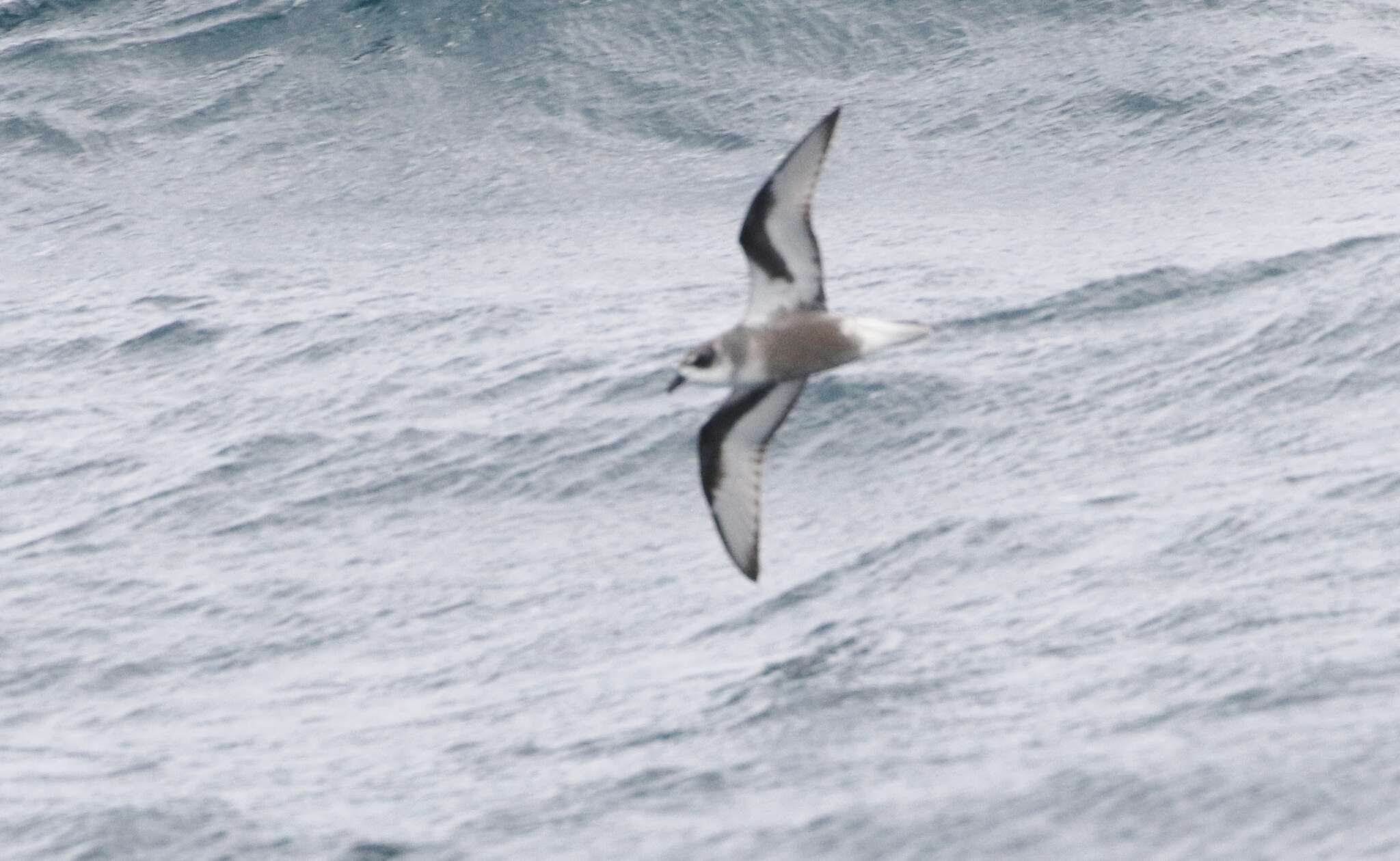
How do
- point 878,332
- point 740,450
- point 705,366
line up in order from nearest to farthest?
point 878,332, point 705,366, point 740,450

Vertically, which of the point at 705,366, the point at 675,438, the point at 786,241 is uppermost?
the point at 786,241

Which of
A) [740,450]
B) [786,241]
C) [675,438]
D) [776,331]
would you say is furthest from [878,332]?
[675,438]

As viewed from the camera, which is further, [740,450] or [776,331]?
[740,450]

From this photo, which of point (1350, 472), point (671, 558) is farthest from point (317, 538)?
point (1350, 472)

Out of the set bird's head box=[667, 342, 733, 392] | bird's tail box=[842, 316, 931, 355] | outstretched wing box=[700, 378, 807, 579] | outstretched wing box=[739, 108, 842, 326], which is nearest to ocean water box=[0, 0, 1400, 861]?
outstretched wing box=[700, 378, 807, 579]

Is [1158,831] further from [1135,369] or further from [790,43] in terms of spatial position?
[790,43]

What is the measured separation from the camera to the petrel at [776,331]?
15.9 meters

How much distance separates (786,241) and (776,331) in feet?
2.05

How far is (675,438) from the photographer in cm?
2083

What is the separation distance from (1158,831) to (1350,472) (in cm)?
544

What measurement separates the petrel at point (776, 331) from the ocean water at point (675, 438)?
1045 millimetres

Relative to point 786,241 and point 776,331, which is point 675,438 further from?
point 786,241

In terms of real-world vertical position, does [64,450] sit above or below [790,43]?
below

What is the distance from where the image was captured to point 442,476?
21109mm
